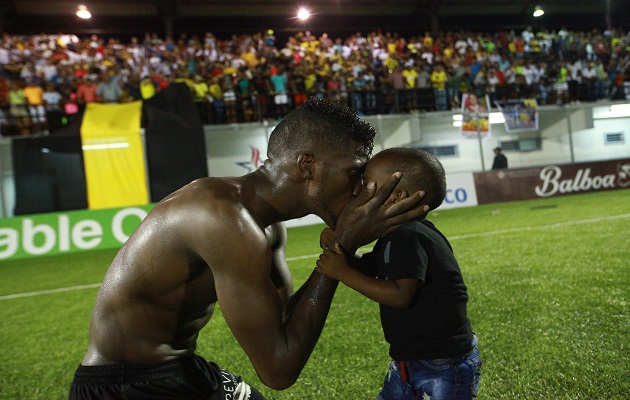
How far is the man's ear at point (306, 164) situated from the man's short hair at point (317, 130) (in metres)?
0.03

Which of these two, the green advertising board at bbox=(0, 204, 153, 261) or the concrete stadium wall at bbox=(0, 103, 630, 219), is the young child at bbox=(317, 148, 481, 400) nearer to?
the green advertising board at bbox=(0, 204, 153, 261)

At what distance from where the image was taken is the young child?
1979 millimetres

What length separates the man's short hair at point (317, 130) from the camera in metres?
1.83

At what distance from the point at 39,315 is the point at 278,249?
500cm

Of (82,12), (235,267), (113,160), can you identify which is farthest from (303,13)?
(235,267)

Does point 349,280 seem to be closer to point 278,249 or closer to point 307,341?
point 307,341

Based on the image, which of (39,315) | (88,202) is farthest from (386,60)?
(39,315)

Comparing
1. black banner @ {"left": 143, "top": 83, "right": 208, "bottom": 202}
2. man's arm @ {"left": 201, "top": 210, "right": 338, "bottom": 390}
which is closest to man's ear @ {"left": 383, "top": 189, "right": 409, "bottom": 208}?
man's arm @ {"left": 201, "top": 210, "right": 338, "bottom": 390}

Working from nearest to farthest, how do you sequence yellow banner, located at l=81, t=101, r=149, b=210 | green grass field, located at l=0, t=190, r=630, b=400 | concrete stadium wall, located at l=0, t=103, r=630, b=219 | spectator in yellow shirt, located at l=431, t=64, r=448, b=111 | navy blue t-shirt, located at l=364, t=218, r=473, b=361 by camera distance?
navy blue t-shirt, located at l=364, t=218, r=473, b=361
green grass field, located at l=0, t=190, r=630, b=400
yellow banner, located at l=81, t=101, r=149, b=210
concrete stadium wall, located at l=0, t=103, r=630, b=219
spectator in yellow shirt, located at l=431, t=64, r=448, b=111

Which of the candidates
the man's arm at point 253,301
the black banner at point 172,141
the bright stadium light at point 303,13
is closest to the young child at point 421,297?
the man's arm at point 253,301

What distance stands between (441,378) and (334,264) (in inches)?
27.6

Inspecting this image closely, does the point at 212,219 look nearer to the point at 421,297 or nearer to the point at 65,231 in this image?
the point at 421,297

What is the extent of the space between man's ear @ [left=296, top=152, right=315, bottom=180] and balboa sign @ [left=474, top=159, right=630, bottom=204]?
1484 cm

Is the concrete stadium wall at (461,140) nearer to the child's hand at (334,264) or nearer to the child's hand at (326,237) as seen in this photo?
the child's hand at (326,237)
